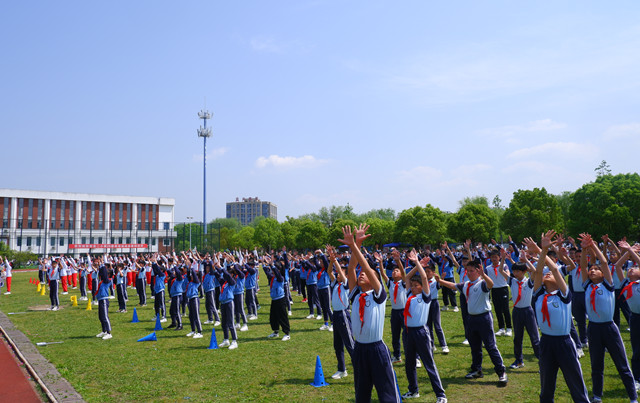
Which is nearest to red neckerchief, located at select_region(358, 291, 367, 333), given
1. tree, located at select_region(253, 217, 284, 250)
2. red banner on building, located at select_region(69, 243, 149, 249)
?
red banner on building, located at select_region(69, 243, 149, 249)

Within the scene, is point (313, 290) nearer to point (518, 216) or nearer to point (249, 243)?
point (518, 216)

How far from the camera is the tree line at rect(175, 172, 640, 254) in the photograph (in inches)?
1766

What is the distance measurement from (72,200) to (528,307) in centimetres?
8226

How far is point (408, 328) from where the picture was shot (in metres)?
7.78

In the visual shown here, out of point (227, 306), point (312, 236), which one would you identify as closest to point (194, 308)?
point (227, 306)

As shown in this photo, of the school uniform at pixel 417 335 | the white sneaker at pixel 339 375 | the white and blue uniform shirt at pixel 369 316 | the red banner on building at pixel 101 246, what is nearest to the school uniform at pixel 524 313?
the school uniform at pixel 417 335

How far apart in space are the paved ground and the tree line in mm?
47752

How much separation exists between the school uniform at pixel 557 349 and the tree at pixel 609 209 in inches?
1777

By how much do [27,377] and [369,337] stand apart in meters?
8.62

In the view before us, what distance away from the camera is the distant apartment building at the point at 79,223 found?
229ft

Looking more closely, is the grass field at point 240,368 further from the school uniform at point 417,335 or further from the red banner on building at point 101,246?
the red banner on building at point 101,246

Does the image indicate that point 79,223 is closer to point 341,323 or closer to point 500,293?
point 341,323

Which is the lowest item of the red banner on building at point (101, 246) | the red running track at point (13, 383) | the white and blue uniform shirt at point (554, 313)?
the red running track at point (13, 383)

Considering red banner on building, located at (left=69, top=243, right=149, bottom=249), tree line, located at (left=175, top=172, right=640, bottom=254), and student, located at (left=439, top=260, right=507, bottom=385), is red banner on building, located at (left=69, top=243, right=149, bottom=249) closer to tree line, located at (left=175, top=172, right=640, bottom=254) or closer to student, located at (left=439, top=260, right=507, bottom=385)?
tree line, located at (left=175, top=172, right=640, bottom=254)
